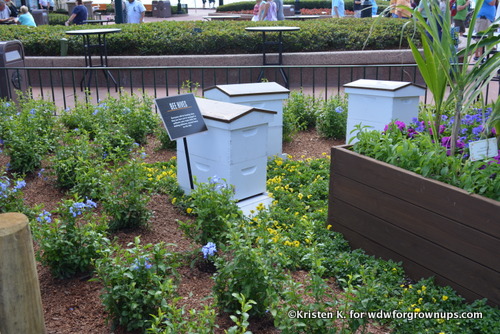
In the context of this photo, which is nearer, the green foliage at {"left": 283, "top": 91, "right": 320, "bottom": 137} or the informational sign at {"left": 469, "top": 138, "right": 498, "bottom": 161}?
the informational sign at {"left": 469, "top": 138, "right": 498, "bottom": 161}

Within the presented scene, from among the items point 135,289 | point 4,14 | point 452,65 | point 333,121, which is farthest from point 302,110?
point 4,14

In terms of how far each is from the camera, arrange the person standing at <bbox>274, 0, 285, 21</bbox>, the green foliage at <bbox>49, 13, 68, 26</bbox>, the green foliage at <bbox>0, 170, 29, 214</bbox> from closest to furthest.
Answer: the green foliage at <bbox>0, 170, 29, 214</bbox> < the person standing at <bbox>274, 0, 285, 21</bbox> < the green foliage at <bbox>49, 13, 68, 26</bbox>

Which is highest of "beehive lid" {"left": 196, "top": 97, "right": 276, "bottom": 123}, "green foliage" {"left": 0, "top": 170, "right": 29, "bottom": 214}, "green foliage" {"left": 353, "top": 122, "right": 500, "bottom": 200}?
"beehive lid" {"left": 196, "top": 97, "right": 276, "bottom": 123}

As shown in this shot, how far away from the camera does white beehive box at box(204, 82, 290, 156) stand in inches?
253

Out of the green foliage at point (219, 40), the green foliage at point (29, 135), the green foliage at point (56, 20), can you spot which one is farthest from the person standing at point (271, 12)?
the green foliage at point (56, 20)

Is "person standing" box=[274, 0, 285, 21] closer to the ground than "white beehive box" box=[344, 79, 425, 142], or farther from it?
farther from it

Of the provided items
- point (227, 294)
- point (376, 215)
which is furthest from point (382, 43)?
point (227, 294)

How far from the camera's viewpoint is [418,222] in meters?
4.04

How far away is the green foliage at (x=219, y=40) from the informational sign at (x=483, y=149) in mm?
9558

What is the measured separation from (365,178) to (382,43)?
9.71m

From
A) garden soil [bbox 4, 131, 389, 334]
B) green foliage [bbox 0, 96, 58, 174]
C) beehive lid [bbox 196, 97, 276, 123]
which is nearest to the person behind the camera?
garden soil [bbox 4, 131, 389, 334]

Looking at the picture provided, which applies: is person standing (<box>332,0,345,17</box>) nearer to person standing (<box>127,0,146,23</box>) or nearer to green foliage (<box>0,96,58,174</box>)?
person standing (<box>127,0,146,23</box>)

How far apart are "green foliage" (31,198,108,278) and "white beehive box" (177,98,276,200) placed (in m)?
1.46

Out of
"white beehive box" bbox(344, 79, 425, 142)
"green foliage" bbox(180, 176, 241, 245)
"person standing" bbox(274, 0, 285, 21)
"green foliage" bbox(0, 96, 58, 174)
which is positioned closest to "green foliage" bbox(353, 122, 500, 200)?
"green foliage" bbox(180, 176, 241, 245)
